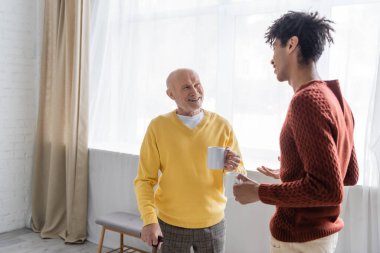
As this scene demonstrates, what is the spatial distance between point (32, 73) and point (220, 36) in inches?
76.8

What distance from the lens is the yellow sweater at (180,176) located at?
148 cm

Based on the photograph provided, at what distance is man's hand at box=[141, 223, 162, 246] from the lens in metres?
1.39

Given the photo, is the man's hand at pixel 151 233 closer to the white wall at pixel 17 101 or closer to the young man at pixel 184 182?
the young man at pixel 184 182

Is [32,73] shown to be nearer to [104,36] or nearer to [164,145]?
[104,36]

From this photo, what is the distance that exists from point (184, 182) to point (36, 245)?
2.21 meters

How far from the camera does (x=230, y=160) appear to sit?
1.44m

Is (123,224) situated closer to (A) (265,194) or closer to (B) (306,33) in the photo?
(A) (265,194)

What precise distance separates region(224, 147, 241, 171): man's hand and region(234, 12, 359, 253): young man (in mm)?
247

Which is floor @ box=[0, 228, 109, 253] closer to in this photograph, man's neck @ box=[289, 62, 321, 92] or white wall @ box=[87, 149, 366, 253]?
white wall @ box=[87, 149, 366, 253]

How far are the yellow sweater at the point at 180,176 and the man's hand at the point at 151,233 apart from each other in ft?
0.18

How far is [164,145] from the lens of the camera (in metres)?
1.50

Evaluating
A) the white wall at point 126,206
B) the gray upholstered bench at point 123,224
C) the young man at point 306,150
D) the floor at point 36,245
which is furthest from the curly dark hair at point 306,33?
the floor at point 36,245

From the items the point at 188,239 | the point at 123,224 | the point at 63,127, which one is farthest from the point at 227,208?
the point at 63,127

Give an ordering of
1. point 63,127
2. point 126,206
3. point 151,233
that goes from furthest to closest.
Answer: point 63,127 < point 126,206 < point 151,233
